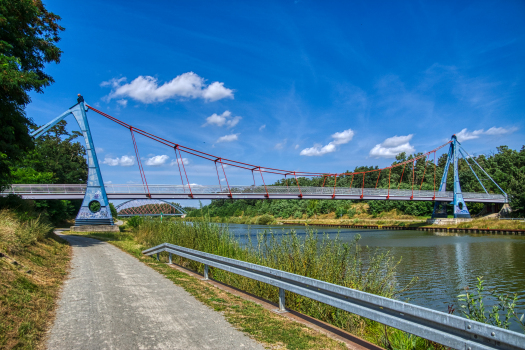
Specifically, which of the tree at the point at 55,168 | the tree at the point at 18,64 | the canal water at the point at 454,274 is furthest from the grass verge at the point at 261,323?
the tree at the point at 55,168

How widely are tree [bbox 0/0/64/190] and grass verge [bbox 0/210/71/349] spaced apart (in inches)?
159

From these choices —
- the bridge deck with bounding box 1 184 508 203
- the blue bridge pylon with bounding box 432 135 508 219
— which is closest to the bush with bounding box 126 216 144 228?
the bridge deck with bounding box 1 184 508 203

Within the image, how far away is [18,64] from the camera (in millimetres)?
11414

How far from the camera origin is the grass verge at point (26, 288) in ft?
13.6

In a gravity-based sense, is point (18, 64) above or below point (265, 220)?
above

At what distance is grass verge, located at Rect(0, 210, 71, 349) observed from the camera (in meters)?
4.14

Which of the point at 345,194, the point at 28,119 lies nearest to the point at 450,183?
the point at 345,194

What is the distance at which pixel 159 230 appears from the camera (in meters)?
15.2

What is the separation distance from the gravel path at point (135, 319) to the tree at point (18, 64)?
6.94m

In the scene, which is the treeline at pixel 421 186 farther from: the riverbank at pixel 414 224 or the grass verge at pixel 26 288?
the grass verge at pixel 26 288

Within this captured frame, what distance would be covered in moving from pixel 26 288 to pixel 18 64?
8.95 meters

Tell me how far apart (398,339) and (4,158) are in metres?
15.5

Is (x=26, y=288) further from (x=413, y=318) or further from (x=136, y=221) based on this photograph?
(x=136, y=221)

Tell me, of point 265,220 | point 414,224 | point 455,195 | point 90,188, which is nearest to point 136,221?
point 90,188
